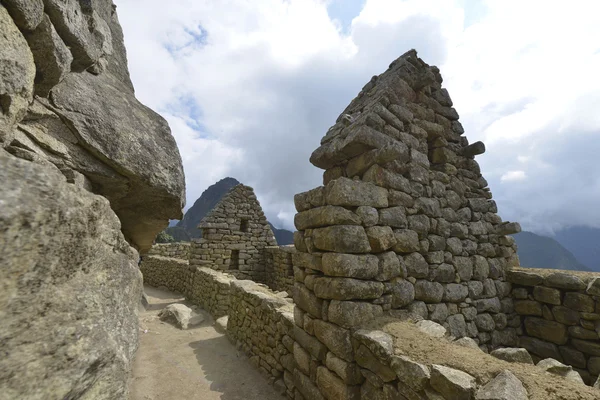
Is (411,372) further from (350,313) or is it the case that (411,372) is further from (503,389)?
(350,313)

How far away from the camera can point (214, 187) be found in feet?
213

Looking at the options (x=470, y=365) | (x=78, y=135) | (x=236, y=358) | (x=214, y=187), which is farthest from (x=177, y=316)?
(x=214, y=187)

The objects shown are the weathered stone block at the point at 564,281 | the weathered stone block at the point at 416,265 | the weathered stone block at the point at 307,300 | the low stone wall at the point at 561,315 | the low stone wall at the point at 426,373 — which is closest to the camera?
the low stone wall at the point at 426,373

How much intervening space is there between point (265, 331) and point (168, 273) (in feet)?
34.5

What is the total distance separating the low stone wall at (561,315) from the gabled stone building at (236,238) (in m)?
9.60

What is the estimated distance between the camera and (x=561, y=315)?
12.7 ft

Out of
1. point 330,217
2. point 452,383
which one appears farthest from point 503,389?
point 330,217

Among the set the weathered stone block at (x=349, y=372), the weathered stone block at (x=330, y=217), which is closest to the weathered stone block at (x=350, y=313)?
the weathered stone block at (x=349, y=372)

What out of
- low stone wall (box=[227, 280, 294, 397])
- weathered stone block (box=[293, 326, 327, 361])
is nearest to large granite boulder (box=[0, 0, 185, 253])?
weathered stone block (box=[293, 326, 327, 361])

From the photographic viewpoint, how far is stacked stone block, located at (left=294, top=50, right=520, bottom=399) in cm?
306

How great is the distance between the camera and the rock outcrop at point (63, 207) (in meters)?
1.00

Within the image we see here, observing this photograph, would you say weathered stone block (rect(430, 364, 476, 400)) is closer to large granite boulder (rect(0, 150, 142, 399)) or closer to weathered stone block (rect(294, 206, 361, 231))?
weathered stone block (rect(294, 206, 361, 231))

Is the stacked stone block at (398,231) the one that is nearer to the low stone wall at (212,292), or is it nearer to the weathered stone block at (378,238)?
the weathered stone block at (378,238)

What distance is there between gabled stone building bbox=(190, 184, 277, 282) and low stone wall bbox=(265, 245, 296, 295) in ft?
1.46
